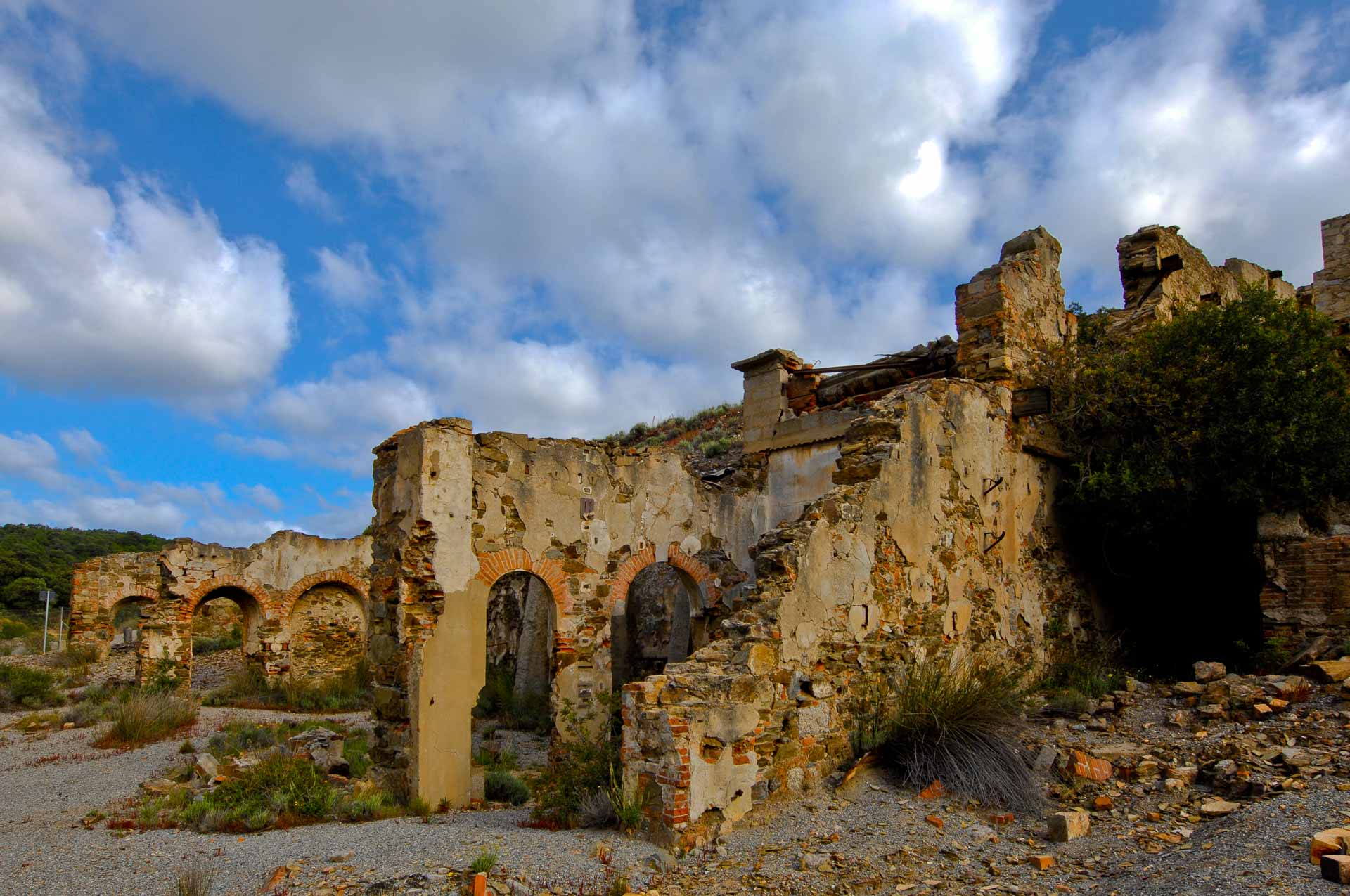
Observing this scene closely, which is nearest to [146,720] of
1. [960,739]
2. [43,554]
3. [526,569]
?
[526,569]

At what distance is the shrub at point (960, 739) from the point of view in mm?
6582

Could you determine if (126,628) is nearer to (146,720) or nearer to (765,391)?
(146,720)

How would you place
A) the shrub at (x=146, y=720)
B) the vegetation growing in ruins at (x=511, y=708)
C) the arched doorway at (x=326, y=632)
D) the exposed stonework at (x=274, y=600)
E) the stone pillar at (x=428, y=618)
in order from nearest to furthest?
the stone pillar at (x=428, y=618) → the shrub at (x=146, y=720) → the vegetation growing in ruins at (x=511, y=708) → the exposed stonework at (x=274, y=600) → the arched doorway at (x=326, y=632)

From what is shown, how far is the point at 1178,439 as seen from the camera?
9859mm

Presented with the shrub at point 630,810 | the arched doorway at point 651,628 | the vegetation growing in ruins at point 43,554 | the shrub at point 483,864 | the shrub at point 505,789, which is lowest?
the shrub at point 505,789

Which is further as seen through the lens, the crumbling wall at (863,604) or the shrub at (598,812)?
the shrub at (598,812)

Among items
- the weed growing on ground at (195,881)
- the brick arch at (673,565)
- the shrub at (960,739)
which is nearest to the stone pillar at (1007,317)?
the brick arch at (673,565)

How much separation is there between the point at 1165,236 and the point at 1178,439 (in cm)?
461

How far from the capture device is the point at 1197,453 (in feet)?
32.2

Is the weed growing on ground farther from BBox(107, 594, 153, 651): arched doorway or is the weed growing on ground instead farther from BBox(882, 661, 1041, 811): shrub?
BBox(107, 594, 153, 651): arched doorway

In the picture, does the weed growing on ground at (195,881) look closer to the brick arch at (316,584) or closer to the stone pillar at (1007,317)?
the stone pillar at (1007,317)

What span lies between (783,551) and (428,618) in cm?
408

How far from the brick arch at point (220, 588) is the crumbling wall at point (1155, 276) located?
53.4 feet

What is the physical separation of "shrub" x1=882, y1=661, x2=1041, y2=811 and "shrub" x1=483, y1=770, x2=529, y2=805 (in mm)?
4180
